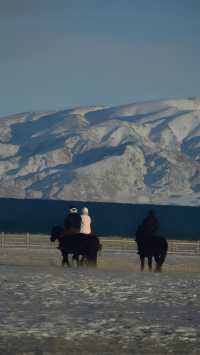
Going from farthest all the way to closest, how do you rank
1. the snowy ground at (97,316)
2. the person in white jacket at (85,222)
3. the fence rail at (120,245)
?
the fence rail at (120,245) → the person in white jacket at (85,222) → the snowy ground at (97,316)

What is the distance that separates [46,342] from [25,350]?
2.46 feet

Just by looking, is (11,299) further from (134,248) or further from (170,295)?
(134,248)

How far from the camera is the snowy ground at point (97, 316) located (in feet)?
48.6

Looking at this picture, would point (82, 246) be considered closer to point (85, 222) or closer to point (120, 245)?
point (85, 222)

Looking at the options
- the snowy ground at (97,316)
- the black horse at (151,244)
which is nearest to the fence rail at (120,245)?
the black horse at (151,244)

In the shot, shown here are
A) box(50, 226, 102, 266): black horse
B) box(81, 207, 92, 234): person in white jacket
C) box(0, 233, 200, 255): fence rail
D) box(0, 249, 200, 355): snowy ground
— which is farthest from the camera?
box(0, 233, 200, 255): fence rail

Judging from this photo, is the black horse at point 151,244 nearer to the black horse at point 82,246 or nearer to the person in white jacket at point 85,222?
the black horse at point 82,246

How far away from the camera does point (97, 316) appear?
58.1ft

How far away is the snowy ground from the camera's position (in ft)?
48.6

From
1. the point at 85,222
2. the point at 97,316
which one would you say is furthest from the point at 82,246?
the point at 97,316

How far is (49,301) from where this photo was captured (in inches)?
784

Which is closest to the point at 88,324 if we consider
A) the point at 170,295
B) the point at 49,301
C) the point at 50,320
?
the point at 50,320

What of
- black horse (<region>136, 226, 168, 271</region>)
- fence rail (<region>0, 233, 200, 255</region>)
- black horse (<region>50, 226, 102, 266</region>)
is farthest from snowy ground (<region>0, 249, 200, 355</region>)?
fence rail (<region>0, 233, 200, 255</region>)

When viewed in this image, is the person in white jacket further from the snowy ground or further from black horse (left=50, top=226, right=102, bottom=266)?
the snowy ground
